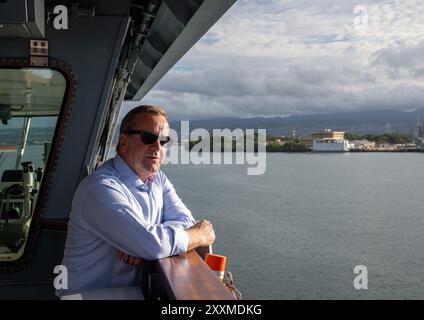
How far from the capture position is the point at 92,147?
3557 millimetres

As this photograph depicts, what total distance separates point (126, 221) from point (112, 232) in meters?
0.06

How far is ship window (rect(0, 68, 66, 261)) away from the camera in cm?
357

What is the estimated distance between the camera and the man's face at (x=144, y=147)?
2146 millimetres

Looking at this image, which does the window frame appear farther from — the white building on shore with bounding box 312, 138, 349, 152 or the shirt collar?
the white building on shore with bounding box 312, 138, 349, 152

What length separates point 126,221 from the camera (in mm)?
1938

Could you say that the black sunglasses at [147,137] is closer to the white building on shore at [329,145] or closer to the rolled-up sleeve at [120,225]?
the rolled-up sleeve at [120,225]

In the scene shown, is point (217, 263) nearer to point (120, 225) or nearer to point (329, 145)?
point (120, 225)

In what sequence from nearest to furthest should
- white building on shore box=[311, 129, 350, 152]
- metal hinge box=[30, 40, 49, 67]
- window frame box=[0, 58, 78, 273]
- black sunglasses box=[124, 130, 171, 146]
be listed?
black sunglasses box=[124, 130, 171, 146], metal hinge box=[30, 40, 49, 67], window frame box=[0, 58, 78, 273], white building on shore box=[311, 129, 350, 152]

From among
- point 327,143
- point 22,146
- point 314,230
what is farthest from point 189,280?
point 327,143

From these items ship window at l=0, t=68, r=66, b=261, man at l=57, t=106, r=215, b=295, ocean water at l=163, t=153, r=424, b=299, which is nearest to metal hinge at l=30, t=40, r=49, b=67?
ship window at l=0, t=68, r=66, b=261

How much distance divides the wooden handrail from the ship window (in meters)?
1.85

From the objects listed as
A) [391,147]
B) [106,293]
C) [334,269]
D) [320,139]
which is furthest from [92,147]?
[320,139]

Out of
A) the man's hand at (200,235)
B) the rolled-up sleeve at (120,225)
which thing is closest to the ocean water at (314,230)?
the man's hand at (200,235)

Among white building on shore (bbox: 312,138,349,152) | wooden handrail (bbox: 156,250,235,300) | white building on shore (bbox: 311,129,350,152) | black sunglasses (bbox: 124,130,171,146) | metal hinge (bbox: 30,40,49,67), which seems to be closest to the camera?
wooden handrail (bbox: 156,250,235,300)
